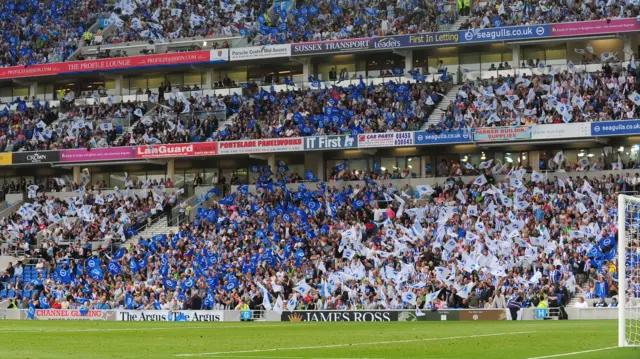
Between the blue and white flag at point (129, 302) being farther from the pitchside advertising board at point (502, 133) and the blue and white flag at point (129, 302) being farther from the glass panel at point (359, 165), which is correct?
the pitchside advertising board at point (502, 133)

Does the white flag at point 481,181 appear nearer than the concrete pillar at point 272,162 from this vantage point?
Yes

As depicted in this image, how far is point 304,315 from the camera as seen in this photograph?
144ft

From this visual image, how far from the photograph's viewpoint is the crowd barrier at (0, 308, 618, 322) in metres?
39.4

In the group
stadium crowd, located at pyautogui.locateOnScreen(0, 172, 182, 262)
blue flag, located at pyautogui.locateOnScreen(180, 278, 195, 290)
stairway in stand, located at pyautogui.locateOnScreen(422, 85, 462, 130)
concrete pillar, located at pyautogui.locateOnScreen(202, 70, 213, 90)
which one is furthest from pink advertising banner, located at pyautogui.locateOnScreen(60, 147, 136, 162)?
stairway in stand, located at pyautogui.locateOnScreen(422, 85, 462, 130)

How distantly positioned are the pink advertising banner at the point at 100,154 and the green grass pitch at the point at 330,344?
116 feet

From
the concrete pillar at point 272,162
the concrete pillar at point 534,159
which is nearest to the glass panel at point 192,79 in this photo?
the concrete pillar at point 272,162

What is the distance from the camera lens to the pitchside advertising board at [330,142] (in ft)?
199

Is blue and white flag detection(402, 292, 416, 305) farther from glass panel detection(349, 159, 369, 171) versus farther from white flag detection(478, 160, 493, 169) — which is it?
glass panel detection(349, 159, 369, 171)

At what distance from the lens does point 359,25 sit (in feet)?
224

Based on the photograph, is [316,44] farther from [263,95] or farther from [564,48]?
[564,48]

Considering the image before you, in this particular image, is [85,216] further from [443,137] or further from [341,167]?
[443,137]

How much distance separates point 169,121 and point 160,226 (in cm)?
876

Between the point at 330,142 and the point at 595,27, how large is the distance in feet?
56.5

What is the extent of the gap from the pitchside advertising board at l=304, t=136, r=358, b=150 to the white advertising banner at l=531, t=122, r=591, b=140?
1075cm
